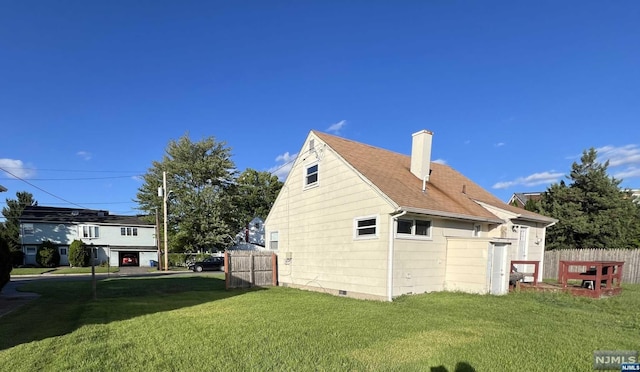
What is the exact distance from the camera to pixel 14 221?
139ft

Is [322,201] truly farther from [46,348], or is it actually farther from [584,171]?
[584,171]

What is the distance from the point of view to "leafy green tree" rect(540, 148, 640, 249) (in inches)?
851

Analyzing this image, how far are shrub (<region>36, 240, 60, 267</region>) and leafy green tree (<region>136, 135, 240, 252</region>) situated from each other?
9.22m

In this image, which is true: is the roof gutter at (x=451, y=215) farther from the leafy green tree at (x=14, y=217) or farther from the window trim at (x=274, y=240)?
the leafy green tree at (x=14, y=217)

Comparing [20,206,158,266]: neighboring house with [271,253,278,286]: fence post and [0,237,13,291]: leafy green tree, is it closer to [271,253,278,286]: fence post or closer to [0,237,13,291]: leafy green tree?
[0,237,13,291]: leafy green tree

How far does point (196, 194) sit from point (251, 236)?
8.64 meters

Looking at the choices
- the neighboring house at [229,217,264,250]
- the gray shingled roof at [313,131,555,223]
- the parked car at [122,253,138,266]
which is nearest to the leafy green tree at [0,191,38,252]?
the parked car at [122,253,138,266]

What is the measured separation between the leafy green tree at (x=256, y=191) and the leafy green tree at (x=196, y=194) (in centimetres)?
285

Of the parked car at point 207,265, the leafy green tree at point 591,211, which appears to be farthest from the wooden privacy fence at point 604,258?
the parked car at point 207,265

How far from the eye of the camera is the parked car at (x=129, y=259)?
40469 mm

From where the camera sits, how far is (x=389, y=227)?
9.93 metres

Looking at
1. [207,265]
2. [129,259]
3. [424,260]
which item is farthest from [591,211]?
[129,259]

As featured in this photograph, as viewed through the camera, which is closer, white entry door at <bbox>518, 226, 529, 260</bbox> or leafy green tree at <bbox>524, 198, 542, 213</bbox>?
white entry door at <bbox>518, 226, 529, 260</bbox>

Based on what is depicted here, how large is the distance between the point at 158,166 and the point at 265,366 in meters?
39.0
